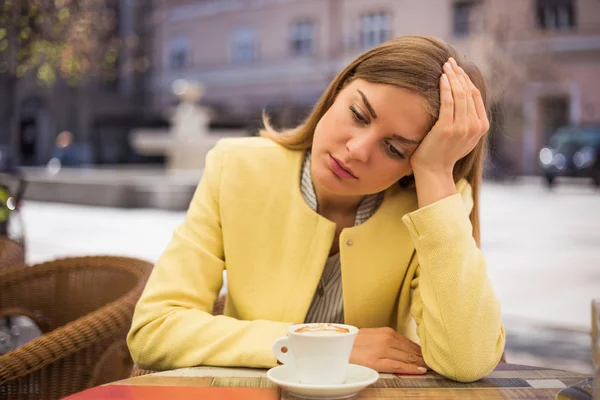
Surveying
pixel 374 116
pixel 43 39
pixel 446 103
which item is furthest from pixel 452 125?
pixel 43 39

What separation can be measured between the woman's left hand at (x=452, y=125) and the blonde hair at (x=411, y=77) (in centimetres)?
2

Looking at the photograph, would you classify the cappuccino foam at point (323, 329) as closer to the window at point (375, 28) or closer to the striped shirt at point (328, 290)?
the striped shirt at point (328, 290)

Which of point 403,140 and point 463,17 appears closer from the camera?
point 403,140

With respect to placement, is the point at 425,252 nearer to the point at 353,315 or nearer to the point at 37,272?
the point at 353,315

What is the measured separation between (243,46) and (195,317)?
26.0m

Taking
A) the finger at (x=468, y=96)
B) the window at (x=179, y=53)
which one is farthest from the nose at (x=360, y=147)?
the window at (x=179, y=53)

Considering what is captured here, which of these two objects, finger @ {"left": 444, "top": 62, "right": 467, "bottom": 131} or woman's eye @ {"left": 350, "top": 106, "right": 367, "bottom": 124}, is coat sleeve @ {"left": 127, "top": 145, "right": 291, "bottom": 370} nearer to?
woman's eye @ {"left": 350, "top": 106, "right": 367, "bottom": 124}

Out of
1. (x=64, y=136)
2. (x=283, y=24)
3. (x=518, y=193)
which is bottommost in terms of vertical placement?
(x=518, y=193)

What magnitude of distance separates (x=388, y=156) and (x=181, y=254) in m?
0.48

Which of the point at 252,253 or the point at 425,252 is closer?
the point at 425,252

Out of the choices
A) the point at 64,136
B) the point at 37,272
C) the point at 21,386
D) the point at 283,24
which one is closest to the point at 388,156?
the point at 21,386

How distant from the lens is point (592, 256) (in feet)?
23.8

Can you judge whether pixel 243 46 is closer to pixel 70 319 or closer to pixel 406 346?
pixel 70 319

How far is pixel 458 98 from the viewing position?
1436 millimetres
